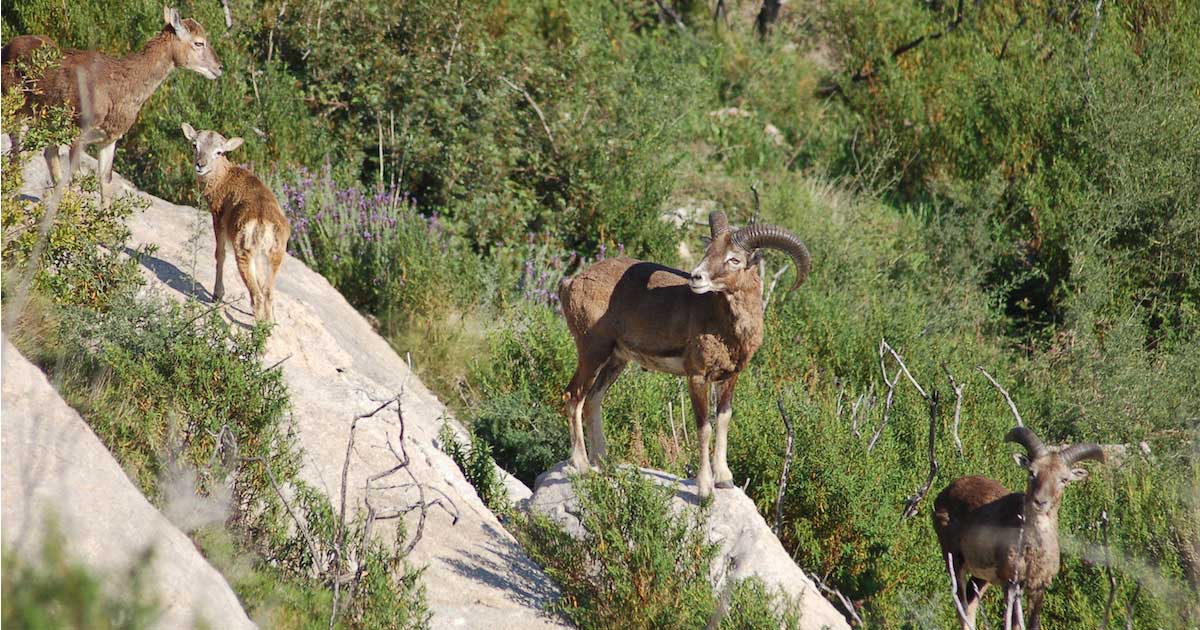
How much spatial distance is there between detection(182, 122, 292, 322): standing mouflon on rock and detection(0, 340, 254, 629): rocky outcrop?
113 inches

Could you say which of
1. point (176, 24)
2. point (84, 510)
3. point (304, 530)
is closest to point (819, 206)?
point (176, 24)

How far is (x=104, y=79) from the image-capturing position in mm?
10312

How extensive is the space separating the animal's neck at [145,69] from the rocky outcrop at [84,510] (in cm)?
531

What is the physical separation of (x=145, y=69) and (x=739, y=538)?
6.85 m

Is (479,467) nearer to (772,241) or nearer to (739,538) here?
(739,538)

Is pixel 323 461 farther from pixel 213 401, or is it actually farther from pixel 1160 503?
pixel 1160 503

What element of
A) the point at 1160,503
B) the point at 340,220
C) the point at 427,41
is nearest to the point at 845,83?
the point at 427,41

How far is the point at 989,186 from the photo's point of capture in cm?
1698

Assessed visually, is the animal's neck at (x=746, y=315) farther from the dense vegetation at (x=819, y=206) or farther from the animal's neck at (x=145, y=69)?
the animal's neck at (x=145, y=69)

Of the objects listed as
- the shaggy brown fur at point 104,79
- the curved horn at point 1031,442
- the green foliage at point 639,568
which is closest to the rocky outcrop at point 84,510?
the green foliage at point 639,568

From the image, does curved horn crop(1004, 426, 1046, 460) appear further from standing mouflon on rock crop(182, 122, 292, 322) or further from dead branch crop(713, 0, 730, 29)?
dead branch crop(713, 0, 730, 29)

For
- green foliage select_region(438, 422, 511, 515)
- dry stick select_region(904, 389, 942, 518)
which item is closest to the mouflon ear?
green foliage select_region(438, 422, 511, 515)

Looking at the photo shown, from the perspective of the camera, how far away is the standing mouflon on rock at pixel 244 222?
348 inches

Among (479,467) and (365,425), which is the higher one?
(365,425)
